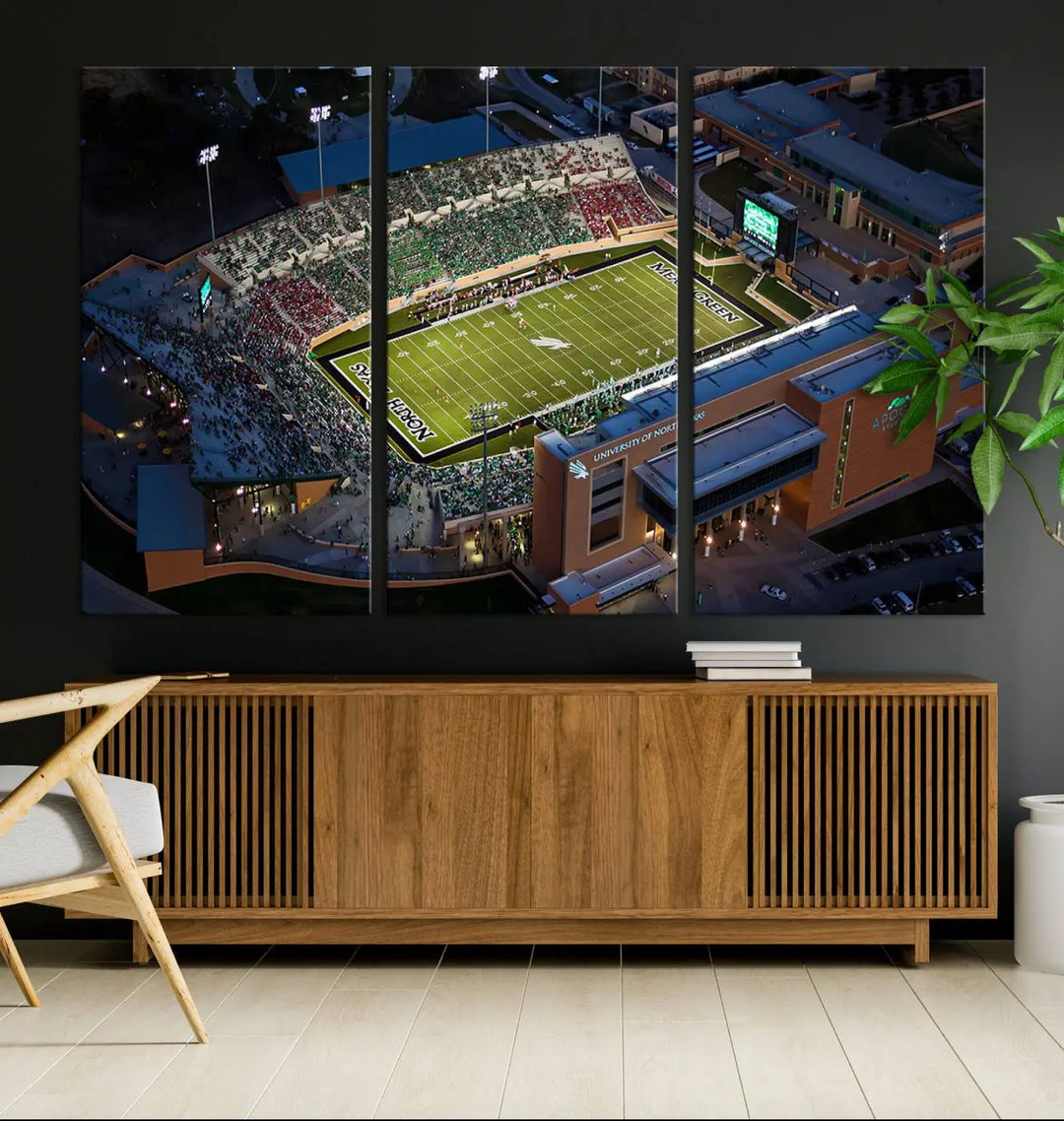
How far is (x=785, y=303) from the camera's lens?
3.80 meters

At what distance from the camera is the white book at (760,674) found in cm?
346

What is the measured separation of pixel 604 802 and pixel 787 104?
2.08 metres

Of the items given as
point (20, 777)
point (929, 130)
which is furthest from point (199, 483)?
point (929, 130)

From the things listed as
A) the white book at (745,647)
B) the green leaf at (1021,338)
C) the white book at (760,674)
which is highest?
the green leaf at (1021,338)

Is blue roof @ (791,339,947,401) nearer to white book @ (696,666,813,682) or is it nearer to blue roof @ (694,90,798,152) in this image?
blue roof @ (694,90,798,152)

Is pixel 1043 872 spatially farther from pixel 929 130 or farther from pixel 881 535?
pixel 929 130

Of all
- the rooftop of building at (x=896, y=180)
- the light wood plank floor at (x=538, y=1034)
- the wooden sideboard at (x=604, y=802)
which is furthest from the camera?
the rooftop of building at (x=896, y=180)

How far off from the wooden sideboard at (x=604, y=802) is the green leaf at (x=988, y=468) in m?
0.54

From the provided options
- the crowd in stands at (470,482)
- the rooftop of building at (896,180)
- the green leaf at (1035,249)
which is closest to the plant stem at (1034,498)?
the green leaf at (1035,249)

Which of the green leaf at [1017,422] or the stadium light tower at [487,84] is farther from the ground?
the stadium light tower at [487,84]

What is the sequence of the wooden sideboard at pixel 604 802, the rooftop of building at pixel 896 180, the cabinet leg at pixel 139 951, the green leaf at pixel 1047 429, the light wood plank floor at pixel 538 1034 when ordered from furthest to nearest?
the rooftop of building at pixel 896 180 → the cabinet leg at pixel 139 951 → the wooden sideboard at pixel 604 802 → the green leaf at pixel 1047 429 → the light wood plank floor at pixel 538 1034

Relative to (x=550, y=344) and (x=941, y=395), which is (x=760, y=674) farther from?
(x=550, y=344)

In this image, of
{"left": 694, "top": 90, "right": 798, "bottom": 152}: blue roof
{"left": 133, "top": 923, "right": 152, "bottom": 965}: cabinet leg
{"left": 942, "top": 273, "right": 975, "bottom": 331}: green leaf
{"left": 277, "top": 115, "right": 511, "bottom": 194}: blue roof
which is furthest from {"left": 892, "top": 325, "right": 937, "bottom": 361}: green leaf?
{"left": 133, "top": 923, "right": 152, "bottom": 965}: cabinet leg

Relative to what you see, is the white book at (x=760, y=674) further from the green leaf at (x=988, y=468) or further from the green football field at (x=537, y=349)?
the green football field at (x=537, y=349)
